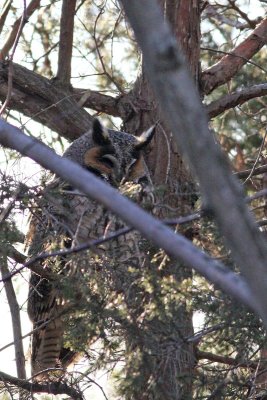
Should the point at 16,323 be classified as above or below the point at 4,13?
below

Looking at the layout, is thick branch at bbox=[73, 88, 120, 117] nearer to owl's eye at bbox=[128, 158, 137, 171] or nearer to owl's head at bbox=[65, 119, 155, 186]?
owl's head at bbox=[65, 119, 155, 186]

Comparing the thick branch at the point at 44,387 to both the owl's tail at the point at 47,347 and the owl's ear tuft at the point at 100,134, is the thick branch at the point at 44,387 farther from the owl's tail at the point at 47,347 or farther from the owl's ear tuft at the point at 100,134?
the owl's ear tuft at the point at 100,134

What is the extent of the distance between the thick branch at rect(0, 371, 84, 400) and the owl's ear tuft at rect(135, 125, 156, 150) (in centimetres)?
138

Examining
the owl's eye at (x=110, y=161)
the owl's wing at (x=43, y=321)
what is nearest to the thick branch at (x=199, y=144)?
the owl's wing at (x=43, y=321)

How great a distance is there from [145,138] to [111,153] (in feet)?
1.06

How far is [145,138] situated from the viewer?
4277 millimetres

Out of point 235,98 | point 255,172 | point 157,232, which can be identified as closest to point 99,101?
point 235,98

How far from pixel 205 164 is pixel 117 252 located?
167 centimetres

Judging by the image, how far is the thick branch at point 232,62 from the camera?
172 inches

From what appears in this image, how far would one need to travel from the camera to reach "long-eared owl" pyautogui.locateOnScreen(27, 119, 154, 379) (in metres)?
2.85

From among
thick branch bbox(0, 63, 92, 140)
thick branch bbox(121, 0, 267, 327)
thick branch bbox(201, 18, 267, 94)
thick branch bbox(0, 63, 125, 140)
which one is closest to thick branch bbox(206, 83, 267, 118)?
thick branch bbox(201, 18, 267, 94)

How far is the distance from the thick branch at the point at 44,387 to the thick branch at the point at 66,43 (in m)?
1.60

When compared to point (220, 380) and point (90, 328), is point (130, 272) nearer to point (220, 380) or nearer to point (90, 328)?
point (90, 328)

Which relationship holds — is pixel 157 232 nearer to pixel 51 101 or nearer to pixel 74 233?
pixel 74 233
